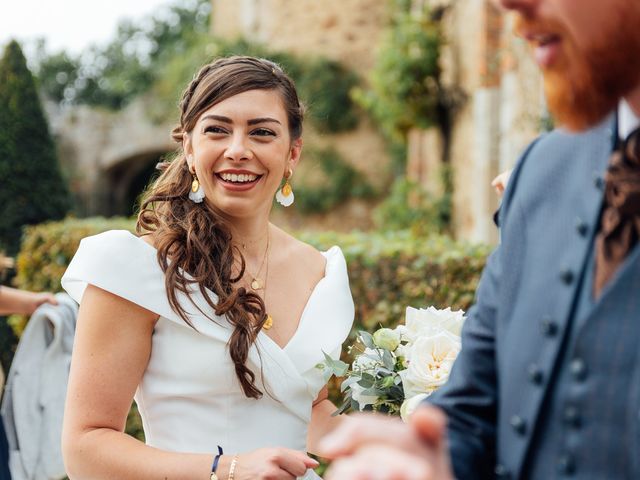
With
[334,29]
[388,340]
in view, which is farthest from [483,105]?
[388,340]

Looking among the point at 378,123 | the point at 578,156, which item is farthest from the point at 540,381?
the point at 378,123

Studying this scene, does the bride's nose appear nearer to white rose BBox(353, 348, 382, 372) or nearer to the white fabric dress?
the white fabric dress

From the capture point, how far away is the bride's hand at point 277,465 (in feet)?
6.35

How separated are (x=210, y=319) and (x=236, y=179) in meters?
0.41

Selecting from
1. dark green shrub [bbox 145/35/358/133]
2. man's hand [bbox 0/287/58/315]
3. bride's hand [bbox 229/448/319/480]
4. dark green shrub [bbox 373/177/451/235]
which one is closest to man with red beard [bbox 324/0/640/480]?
bride's hand [bbox 229/448/319/480]

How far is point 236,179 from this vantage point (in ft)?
7.66

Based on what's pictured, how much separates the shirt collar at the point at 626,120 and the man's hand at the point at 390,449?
54cm

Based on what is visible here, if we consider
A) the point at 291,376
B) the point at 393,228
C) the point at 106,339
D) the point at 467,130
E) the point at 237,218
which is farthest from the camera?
the point at 393,228

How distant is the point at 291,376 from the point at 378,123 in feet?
42.4

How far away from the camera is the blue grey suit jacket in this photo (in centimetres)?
114

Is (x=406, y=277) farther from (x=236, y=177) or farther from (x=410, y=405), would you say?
(x=410, y=405)

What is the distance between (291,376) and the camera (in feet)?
7.44

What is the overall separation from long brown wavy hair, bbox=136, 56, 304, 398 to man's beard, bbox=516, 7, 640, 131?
1.28 metres

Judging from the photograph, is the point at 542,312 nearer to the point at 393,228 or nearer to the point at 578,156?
the point at 578,156
